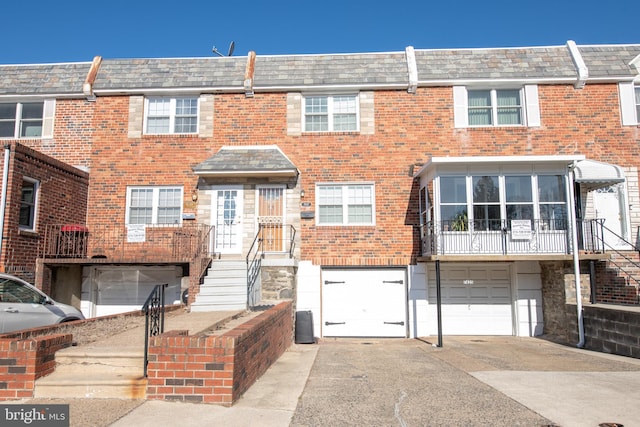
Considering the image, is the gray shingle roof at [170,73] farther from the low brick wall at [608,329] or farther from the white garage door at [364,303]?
the low brick wall at [608,329]

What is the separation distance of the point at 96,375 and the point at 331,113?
36.2 ft

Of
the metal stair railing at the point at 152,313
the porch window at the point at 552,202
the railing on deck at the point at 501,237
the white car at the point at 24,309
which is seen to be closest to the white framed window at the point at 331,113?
the railing on deck at the point at 501,237

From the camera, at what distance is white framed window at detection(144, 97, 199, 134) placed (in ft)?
50.5

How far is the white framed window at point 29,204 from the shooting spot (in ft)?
41.5

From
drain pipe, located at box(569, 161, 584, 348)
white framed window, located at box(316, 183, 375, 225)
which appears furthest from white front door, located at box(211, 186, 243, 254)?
drain pipe, located at box(569, 161, 584, 348)

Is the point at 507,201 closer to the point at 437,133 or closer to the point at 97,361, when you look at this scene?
the point at 437,133

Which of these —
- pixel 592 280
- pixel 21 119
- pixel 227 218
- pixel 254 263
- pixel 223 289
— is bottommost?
pixel 223 289

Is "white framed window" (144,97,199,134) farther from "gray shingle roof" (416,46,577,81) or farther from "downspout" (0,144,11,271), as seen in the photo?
"gray shingle roof" (416,46,577,81)

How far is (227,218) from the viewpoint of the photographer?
14.5m

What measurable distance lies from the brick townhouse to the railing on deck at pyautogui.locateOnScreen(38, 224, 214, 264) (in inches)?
2.1

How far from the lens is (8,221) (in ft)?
38.9

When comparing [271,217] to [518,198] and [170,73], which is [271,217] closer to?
[170,73]

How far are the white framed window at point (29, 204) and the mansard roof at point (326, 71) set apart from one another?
3931mm

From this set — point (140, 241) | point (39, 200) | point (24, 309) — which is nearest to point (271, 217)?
point (140, 241)
